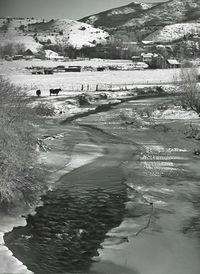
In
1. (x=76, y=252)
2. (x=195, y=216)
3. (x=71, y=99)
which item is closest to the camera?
(x=76, y=252)

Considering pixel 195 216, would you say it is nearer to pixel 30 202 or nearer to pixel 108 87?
pixel 30 202

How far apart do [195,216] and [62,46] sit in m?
175

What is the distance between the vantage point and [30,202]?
16.0 metres

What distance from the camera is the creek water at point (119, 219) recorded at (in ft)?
38.9

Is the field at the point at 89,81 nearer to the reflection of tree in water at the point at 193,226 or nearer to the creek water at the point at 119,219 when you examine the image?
the creek water at the point at 119,219

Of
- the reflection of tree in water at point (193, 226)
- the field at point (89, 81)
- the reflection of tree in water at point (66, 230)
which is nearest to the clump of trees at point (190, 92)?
the field at point (89, 81)

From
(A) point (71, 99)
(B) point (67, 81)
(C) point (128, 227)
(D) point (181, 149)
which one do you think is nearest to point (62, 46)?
(B) point (67, 81)

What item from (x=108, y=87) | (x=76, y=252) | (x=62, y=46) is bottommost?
(x=76, y=252)

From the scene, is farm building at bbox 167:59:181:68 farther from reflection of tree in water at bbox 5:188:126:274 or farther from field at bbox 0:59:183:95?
reflection of tree in water at bbox 5:188:126:274

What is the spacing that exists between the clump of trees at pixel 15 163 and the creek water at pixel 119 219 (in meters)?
0.83

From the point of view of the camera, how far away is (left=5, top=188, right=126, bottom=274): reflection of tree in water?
11.8 meters

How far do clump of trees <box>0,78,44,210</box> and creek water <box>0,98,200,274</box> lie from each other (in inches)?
32.6

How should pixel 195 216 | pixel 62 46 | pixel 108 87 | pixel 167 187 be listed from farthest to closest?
pixel 62 46 < pixel 108 87 < pixel 167 187 < pixel 195 216

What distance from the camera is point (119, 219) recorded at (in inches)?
581
